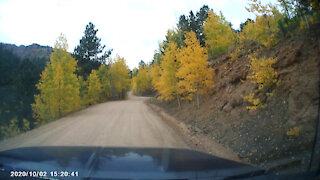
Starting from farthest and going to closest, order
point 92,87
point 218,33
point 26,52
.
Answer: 1. point 26,52
2. point 92,87
3. point 218,33

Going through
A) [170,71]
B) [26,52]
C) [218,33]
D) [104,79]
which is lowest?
[170,71]

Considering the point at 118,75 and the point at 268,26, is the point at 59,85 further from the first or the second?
the point at 118,75

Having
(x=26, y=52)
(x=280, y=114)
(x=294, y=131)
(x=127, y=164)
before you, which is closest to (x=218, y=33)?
(x=280, y=114)

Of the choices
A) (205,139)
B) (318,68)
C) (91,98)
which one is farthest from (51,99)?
A: (318,68)

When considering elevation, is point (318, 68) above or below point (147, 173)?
above

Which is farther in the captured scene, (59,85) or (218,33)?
(59,85)

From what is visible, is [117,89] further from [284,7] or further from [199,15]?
[284,7]

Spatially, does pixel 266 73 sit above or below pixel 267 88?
above

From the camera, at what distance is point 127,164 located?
3.76 meters

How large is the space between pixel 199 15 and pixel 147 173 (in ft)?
112

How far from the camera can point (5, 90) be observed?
111 feet

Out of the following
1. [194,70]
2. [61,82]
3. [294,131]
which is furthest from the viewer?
[61,82]

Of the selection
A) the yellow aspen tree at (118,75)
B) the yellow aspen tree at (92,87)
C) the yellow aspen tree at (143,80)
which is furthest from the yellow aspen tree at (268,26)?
the yellow aspen tree at (143,80)

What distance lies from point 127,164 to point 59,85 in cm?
2148
